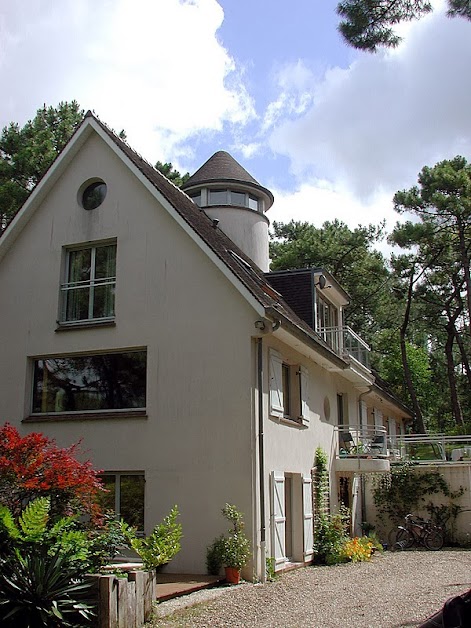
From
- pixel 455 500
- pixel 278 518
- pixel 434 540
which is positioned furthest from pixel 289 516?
pixel 455 500

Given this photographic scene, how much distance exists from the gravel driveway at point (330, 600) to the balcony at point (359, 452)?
3950 millimetres

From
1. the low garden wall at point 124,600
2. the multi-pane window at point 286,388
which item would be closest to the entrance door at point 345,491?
the multi-pane window at point 286,388

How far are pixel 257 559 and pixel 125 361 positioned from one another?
5.04m

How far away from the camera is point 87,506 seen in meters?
9.81

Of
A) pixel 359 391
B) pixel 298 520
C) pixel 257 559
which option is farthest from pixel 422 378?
pixel 257 559

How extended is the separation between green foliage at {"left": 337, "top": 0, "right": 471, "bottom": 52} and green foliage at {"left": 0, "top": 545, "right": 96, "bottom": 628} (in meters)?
8.58

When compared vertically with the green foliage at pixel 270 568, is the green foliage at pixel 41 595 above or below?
above

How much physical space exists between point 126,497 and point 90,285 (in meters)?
4.82

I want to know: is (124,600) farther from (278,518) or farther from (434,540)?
(434,540)

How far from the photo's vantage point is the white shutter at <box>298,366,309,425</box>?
1661 cm

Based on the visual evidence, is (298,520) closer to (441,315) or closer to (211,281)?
(211,281)

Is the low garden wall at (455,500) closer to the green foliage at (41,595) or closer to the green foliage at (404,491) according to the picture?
the green foliage at (404,491)

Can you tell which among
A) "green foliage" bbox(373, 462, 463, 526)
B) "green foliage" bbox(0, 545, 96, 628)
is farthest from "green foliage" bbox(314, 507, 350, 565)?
"green foliage" bbox(0, 545, 96, 628)

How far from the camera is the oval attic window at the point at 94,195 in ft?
54.0
